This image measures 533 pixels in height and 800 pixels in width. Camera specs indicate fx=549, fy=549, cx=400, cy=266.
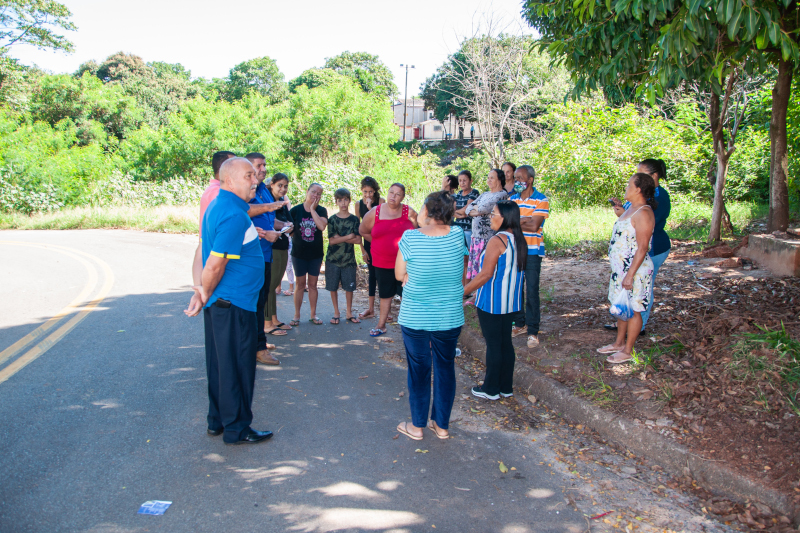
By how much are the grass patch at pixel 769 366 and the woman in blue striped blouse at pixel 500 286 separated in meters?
1.84

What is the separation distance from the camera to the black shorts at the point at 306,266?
283 inches

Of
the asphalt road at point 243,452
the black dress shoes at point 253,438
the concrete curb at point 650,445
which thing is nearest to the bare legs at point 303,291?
the asphalt road at point 243,452

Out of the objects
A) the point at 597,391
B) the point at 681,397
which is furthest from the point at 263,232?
the point at 681,397

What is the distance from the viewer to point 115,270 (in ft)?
36.3

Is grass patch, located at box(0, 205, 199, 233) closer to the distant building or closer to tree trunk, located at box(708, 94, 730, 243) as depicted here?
tree trunk, located at box(708, 94, 730, 243)

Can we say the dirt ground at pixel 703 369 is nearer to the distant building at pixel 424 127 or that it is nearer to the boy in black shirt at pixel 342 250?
the boy in black shirt at pixel 342 250

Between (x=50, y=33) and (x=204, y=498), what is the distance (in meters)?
33.6

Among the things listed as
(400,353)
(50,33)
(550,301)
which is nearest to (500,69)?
(550,301)

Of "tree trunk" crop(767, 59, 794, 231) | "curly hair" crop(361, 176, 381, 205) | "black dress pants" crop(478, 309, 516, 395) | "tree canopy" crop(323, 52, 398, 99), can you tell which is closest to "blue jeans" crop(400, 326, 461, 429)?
"black dress pants" crop(478, 309, 516, 395)

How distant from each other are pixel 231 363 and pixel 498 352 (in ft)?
7.49

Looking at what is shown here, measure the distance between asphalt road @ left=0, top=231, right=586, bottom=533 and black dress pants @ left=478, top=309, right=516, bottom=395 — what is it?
0.36m

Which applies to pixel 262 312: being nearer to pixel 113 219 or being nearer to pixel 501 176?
pixel 501 176

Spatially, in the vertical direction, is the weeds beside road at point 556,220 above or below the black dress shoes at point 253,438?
above

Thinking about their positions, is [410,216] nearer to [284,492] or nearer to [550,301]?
[550,301]
